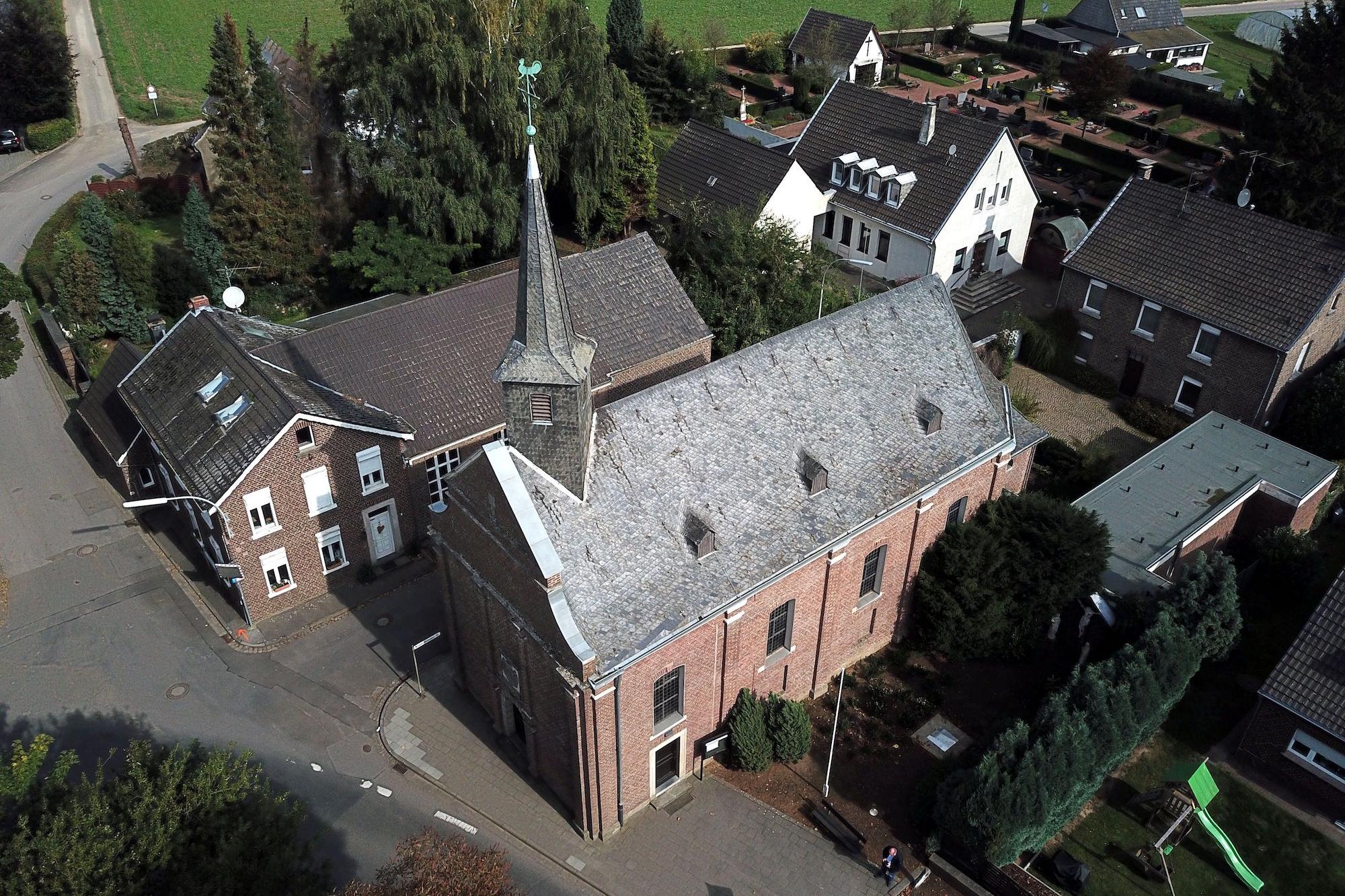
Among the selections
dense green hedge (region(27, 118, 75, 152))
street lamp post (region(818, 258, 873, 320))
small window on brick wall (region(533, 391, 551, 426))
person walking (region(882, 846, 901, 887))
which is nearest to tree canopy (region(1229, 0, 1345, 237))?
street lamp post (region(818, 258, 873, 320))

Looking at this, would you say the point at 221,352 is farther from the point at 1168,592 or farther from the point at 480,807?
the point at 1168,592

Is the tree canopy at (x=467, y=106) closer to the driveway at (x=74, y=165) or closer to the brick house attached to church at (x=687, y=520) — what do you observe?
the brick house attached to church at (x=687, y=520)

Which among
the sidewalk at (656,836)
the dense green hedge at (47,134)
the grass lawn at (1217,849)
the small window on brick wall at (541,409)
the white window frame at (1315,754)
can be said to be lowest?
the sidewalk at (656,836)

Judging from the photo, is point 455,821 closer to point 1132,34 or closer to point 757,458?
point 757,458

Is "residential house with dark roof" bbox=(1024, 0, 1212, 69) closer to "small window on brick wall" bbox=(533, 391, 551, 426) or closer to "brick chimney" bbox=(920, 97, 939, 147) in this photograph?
"brick chimney" bbox=(920, 97, 939, 147)

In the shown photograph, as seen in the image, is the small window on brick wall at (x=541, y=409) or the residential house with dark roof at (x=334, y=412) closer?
the small window on brick wall at (x=541, y=409)

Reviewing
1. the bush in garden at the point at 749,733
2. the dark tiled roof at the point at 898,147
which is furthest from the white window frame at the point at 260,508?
the dark tiled roof at the point at 898,147
